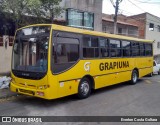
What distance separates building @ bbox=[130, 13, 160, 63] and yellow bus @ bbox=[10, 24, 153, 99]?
26988 millimetres

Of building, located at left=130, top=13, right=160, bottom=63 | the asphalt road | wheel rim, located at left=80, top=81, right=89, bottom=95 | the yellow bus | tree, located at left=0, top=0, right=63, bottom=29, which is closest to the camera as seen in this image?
the asphalt road

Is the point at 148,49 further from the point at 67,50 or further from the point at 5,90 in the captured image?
the point at 5,90

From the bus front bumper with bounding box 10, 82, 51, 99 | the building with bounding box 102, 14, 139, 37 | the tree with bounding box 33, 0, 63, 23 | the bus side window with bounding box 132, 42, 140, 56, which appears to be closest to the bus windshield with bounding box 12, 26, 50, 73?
the bus front bumper with bounding box 10, 82, 51, 99

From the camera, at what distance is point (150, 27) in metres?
38.9

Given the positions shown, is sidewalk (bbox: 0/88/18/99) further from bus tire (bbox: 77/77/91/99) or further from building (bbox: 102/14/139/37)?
building (bbox: 102/14/139/37)

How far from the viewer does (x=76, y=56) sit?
30.3 feet

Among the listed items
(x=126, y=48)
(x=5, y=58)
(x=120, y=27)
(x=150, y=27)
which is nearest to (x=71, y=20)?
(x=5, y=58)

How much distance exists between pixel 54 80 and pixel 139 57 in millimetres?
8134

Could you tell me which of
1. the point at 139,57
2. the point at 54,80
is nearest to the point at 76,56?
the point at 54,80

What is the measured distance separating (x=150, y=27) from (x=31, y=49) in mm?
33540

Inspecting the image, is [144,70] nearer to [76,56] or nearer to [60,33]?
[76,56]

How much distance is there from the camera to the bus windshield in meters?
8.15

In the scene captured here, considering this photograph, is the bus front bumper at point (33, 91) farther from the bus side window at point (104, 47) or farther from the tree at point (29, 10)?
the tree at point (29, 10)

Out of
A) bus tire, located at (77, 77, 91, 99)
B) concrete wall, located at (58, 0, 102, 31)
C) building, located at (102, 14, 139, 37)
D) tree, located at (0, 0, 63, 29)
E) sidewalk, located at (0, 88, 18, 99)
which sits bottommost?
sidewalk, located at (0, 88, 18, 99)
